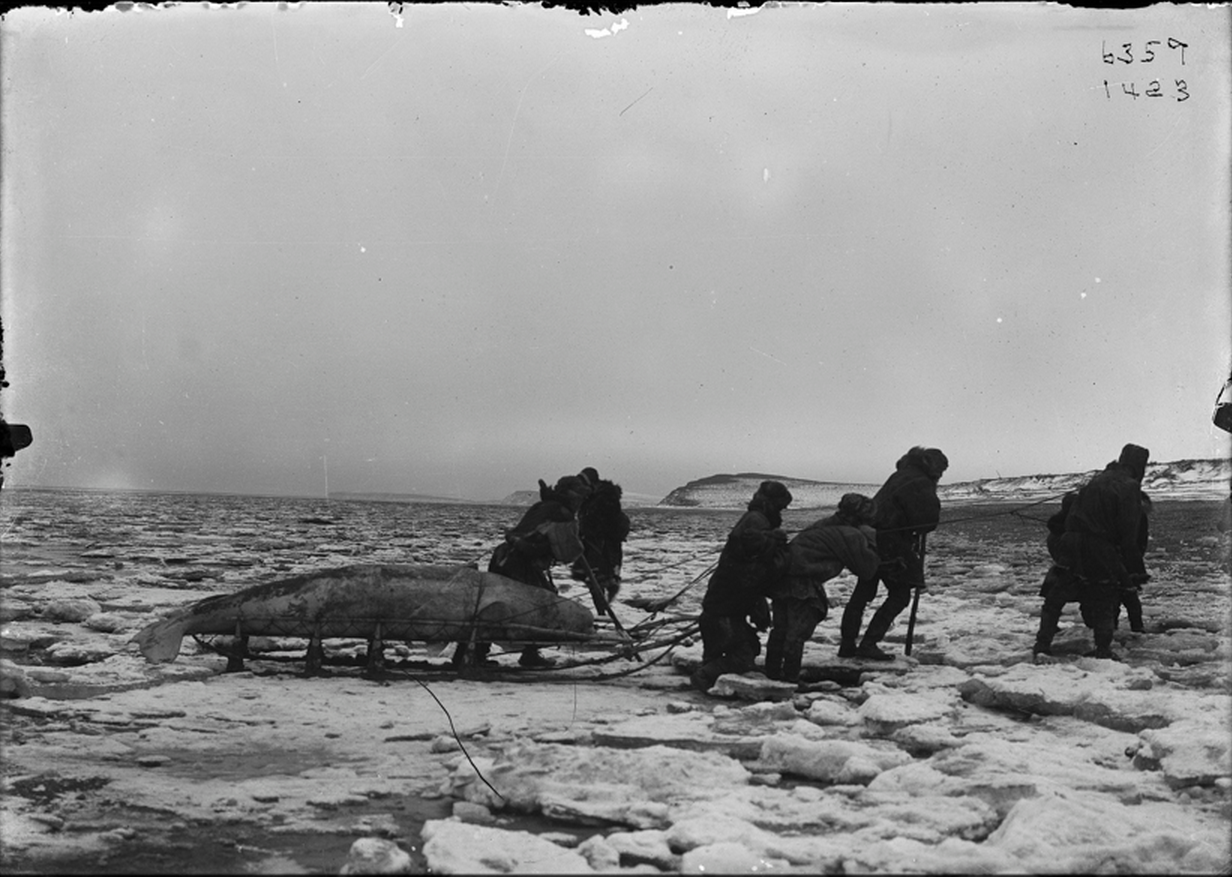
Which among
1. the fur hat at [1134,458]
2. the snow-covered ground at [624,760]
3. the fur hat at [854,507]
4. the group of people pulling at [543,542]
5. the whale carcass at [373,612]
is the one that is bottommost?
the snow-covered ground at [624,760]

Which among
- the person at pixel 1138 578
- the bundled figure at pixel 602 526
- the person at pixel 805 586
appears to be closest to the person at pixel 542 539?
the bundled figure at pixel 602 526

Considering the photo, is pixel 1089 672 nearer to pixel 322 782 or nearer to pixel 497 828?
pixel 497 828

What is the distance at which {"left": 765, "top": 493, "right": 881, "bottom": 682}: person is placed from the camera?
763 centimetres

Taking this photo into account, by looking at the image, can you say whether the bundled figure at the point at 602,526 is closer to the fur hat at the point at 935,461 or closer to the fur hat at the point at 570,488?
the fur hat at the point at 570,488

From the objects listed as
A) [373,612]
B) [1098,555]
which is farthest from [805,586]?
[373,612]

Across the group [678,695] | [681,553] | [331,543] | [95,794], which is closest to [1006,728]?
[678,695]

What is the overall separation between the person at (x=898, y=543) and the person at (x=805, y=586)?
98 cm

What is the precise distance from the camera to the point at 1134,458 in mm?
8859

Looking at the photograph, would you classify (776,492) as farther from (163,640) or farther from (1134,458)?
(163,640)

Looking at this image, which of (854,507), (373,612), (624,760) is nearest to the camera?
(624,760)

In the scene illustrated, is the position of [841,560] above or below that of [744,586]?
above

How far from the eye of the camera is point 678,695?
7480mm

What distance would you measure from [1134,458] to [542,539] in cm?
534

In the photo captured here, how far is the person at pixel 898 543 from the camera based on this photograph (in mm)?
8750
